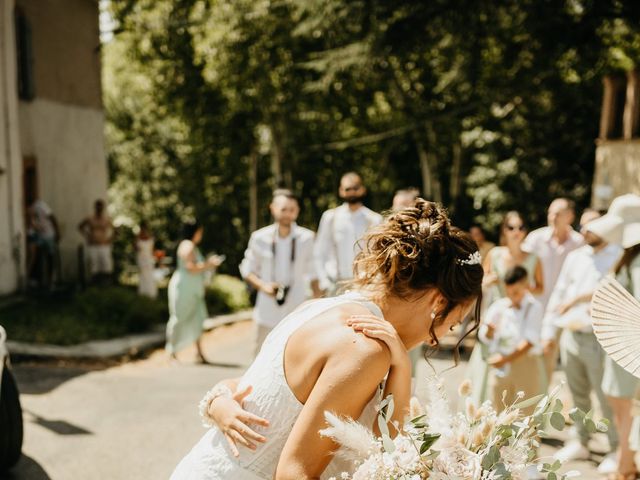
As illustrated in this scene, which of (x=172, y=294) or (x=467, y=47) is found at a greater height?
(x=467, y=47)

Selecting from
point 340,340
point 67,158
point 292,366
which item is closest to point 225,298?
point 67,158

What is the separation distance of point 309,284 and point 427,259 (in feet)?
18.2

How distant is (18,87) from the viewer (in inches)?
533

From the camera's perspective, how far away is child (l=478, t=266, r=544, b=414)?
5.34 meters

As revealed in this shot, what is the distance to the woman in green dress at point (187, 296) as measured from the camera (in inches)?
360

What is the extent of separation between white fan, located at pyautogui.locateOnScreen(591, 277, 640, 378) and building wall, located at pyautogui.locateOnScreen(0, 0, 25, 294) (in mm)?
11621

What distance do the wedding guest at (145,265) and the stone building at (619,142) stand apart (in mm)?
9938

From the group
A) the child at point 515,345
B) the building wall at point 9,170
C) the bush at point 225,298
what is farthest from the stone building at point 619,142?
the building wall at point 9,170

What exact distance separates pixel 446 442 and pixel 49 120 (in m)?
14.7

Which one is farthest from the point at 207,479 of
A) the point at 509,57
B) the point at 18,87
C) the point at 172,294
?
the point at 18,87

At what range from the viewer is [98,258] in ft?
47.3

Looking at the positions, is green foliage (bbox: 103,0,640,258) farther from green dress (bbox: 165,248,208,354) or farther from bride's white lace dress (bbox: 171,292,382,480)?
bride's white lace dress (bbox: 171,292,382,480)

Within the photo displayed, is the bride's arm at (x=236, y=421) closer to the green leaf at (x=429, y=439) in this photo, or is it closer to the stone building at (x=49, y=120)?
the green leaf at (x=429, y=439)

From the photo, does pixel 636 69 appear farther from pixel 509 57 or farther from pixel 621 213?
pixel 621 213
